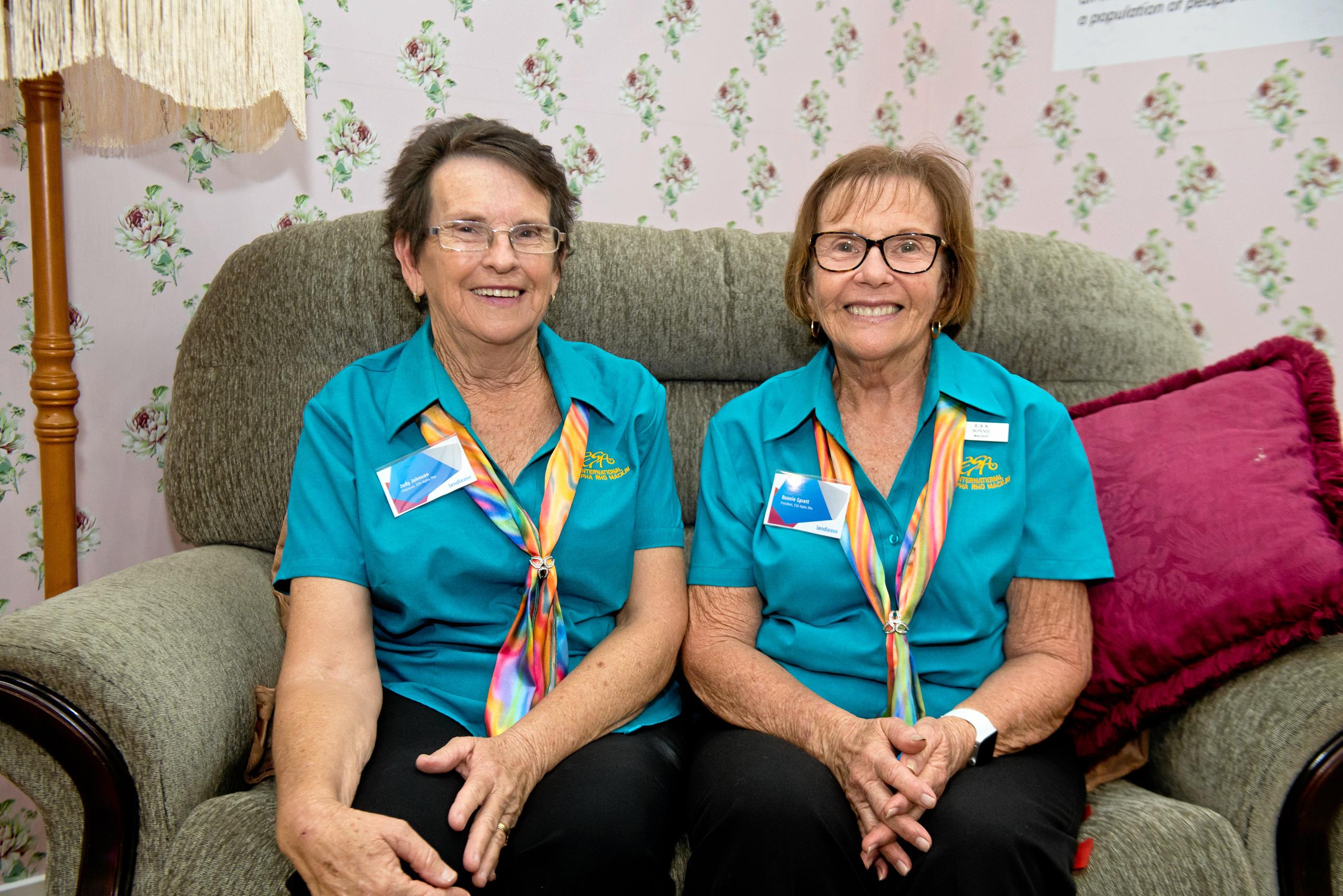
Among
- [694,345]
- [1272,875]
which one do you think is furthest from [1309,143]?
[1272,875]

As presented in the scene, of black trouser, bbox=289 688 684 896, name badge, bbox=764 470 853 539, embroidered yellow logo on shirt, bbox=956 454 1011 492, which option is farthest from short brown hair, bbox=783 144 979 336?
black trouser, bbox=289 688 684 896

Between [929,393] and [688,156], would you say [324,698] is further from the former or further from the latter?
[688,156]

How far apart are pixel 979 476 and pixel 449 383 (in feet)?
2.66

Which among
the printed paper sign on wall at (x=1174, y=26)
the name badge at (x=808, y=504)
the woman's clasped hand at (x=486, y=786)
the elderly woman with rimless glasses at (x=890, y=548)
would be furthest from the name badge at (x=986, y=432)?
the printed paper sign on wall at (x=1174, y=26)

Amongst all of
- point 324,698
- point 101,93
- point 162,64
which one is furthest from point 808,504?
point 101,93

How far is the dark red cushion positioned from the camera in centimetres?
129

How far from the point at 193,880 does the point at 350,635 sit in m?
0.34

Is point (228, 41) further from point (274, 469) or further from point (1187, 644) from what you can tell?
point (1187, 644)

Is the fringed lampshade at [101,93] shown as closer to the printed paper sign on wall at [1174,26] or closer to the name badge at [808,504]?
the name badge at [808,504]

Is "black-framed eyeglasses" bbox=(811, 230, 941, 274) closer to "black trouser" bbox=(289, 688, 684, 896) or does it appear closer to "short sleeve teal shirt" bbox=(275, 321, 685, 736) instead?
"short sleeve teal shirt" bbox=(275, 321, 685, 736)

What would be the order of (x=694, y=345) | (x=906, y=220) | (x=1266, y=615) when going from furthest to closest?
(x=694, y=345) < (x=906, y=220) < (x=1266, y=615)

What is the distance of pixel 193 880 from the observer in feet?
3.76

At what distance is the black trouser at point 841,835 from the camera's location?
1.08 meters

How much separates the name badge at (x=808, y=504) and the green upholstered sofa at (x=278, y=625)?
508mm
